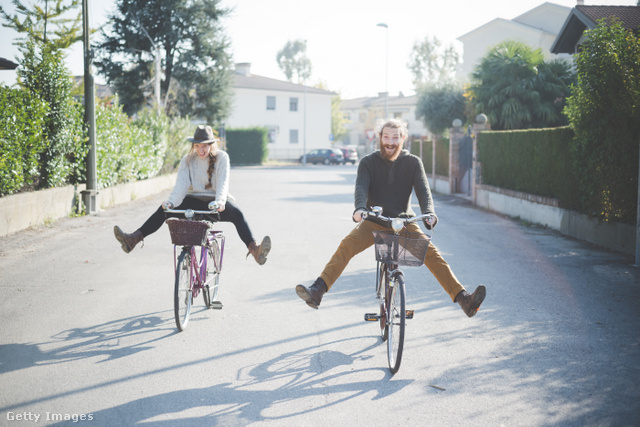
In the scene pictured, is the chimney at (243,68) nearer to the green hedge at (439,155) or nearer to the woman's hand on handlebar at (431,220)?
the green hedge at (439,155)

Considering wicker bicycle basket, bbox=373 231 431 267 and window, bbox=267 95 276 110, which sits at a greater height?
window, bbox=267 95 276 110

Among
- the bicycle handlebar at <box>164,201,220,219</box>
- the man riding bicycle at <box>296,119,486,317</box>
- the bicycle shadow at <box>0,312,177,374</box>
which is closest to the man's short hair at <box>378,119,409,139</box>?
the man riding bicycle at <box>296,119,486,317</box>

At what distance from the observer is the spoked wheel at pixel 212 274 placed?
666 centimetres

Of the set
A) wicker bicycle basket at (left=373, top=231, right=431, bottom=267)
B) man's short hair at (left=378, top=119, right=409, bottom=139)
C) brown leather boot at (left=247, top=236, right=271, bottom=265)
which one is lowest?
brown leather boot at (left=247, top=236, right=271, bottom=265)

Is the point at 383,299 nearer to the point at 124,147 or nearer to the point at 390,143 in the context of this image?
the point at 390,143

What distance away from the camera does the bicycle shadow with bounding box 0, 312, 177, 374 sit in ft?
17.0

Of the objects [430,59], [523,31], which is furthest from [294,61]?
[523,31]

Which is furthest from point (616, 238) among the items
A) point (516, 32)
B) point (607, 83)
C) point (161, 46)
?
point (516, 32)

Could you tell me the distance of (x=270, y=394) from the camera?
4.49 metres

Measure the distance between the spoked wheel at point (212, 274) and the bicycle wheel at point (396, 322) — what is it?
2196 millimetres

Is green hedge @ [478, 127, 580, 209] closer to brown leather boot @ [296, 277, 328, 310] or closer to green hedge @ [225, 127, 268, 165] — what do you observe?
brown leather boot @ [296, 277, 328, 310]

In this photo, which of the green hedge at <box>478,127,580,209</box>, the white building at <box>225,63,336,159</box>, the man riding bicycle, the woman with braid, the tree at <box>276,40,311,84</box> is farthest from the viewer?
the tree at <box>276,40,311,84</box>

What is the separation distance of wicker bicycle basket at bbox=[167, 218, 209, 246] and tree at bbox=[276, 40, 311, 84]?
9905 cm

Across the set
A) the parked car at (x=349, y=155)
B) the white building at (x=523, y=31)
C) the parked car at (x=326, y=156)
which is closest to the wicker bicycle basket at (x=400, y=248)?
the white building at (x=523, y=31)
